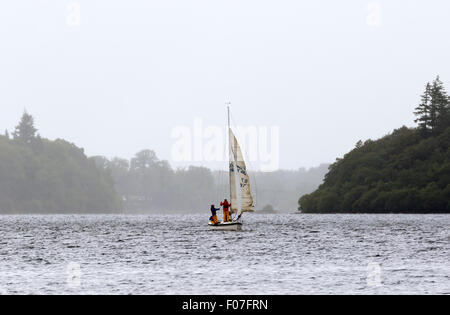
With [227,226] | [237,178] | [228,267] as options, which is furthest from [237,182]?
[228,267]

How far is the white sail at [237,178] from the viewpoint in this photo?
92.2m

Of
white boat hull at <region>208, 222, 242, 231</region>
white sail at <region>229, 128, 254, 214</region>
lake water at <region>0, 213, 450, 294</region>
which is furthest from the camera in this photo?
white boat hull at <region>208, 222, 242, 231</region>

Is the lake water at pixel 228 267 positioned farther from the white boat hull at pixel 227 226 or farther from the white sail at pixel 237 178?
the white sail at pixel 237 178

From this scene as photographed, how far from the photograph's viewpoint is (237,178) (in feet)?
303

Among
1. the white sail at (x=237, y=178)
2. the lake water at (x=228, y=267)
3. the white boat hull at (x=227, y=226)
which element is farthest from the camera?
the white boat hull at (x=227, y=226)

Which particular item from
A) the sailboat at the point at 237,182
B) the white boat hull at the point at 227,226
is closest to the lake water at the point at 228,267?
the white boat hull at the point at 227,226

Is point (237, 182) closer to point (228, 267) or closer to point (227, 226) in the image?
point (227, 226)

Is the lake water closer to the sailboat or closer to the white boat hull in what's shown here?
the white boat hull

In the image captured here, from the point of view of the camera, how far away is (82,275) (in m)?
49.5

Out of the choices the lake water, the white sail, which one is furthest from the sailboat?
the lake water

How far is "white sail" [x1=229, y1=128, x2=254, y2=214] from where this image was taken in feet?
303

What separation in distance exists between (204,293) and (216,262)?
676 inches
